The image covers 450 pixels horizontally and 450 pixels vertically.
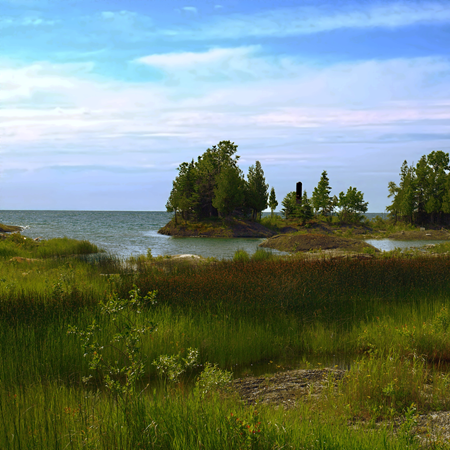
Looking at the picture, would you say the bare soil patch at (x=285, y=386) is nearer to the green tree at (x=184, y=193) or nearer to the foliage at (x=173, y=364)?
the foliage at (x=173, y=364)

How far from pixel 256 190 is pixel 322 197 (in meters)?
14.9

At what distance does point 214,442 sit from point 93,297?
6.63 meters

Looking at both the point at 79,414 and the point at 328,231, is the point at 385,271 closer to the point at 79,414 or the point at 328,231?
the point at 79,414

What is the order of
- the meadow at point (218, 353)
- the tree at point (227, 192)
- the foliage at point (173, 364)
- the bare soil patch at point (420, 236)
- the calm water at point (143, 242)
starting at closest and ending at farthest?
the meadow at point (218, 353)
the foliage at point (173, 364)
the calm water at point (143, 242)
the bare soil patch at point (420, 236)
the tree at point (227, 192)

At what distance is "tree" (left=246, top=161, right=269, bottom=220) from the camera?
64.9 meters

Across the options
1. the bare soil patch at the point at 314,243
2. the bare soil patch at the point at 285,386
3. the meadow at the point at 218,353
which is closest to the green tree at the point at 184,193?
the bare soil patch at the point at 314,243

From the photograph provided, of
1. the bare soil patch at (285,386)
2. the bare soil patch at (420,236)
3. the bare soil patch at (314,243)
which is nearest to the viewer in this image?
the bare soil patch at (285,386)

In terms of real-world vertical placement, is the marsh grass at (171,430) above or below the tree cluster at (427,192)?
below

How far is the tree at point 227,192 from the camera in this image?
57.0 m

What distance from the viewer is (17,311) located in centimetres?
774

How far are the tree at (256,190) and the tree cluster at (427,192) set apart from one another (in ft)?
79.5

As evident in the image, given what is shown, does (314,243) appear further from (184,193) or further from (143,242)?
(184,193)

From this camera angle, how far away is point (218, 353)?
22.5 ft

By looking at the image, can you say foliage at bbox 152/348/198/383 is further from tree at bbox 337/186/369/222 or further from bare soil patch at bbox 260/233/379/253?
tree at bbox 337/186/369/222
